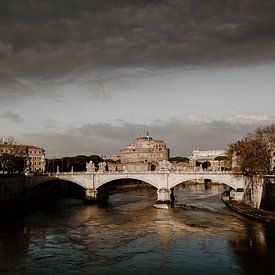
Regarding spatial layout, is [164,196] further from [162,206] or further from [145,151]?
[145,151]

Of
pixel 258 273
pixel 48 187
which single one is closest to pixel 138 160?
pixel 48 187

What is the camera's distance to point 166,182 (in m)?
55.6

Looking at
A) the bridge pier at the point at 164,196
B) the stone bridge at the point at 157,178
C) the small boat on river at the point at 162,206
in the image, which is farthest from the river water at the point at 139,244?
the bridge pier at the point at 164,196

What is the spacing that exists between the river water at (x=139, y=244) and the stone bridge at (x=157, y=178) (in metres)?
7.76

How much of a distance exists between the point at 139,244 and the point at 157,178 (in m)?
25.7

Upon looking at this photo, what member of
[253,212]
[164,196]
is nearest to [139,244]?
[253,212]

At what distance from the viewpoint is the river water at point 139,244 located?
81.3 feet

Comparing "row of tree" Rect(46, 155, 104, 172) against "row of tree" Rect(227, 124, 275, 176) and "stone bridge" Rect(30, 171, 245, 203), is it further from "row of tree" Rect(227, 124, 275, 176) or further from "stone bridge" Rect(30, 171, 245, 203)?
"row of tree" Rect(227, 124, 275, 176)

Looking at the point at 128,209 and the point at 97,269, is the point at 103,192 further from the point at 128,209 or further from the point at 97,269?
the point at 97,269

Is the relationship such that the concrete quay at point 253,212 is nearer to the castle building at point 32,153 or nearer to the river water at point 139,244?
the river water at point 139,244

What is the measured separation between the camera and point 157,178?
2212 inches

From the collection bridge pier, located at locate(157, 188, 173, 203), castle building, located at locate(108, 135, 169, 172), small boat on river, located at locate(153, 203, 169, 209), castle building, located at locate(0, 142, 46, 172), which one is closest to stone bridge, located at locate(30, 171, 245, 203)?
bridge pier, located at locate(157, 188, 173, 203)

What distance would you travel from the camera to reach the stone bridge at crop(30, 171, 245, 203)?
52.9 metres

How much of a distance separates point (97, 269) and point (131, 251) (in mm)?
4585
